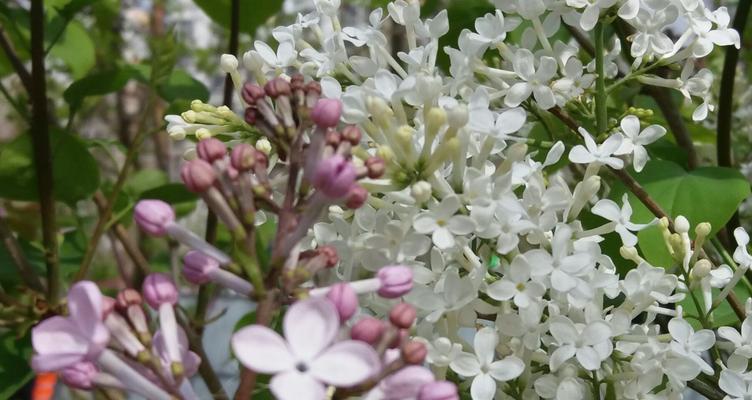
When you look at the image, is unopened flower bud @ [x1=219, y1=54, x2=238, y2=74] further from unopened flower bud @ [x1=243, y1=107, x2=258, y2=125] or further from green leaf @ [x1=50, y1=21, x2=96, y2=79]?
green leaf @ [x1=50, y1=21, x2=96, y2=79]

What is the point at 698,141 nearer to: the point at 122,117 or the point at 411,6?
the point at 411,6

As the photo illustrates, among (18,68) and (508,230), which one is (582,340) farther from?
(18,68)

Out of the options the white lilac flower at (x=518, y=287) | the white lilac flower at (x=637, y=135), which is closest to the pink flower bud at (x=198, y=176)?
the white lilac flower at (x=518, y=287)

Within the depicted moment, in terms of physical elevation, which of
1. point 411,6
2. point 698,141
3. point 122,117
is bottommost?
point 122,117

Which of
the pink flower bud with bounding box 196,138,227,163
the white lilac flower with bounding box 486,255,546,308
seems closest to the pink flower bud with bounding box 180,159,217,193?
the pink flower bud with bounding box 196,138,227,163

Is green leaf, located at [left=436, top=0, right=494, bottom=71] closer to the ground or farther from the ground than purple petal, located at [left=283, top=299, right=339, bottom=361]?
closer to the ground

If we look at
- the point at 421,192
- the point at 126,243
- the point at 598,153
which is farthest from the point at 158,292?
the point at 126,243

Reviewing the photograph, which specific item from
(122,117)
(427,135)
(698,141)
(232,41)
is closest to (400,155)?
(427,135)
